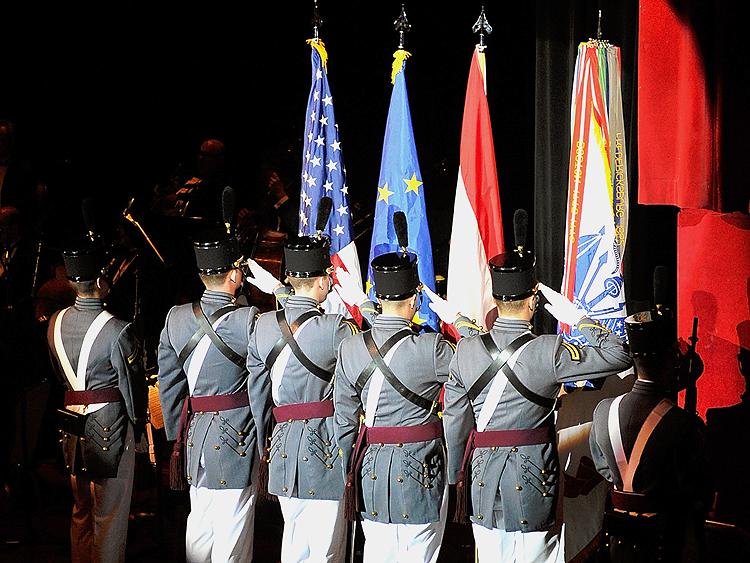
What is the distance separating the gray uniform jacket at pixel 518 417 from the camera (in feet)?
17.5

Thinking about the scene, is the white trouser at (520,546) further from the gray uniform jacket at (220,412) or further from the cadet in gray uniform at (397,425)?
the gray uniform jacket at (220,412)

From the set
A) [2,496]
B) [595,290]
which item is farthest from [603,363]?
[2,496]

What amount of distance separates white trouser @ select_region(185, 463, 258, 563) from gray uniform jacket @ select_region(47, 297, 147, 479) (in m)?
0.62

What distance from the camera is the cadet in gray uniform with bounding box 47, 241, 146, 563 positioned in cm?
658

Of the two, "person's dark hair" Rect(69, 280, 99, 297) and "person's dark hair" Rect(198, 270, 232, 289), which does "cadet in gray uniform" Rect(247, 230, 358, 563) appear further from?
"person's dark hair" Rect(69, 280, 99, 297)

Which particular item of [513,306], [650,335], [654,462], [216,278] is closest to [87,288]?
[216,278]

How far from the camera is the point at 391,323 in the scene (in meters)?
5.76

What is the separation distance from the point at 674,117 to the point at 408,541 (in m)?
2.77

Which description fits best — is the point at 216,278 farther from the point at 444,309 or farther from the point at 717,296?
the point at 717,296

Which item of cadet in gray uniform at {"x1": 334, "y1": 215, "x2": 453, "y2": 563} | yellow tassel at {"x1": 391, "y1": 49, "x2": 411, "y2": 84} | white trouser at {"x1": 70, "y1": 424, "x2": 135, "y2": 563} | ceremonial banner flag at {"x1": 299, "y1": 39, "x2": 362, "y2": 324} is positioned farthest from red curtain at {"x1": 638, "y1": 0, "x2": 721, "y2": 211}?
white trouser at {"x1": 70, "y1": 424, "x2": 135, "y2": 563}

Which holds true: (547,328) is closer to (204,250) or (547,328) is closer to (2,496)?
(204,250)

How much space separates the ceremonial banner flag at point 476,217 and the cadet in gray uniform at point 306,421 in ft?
4.68

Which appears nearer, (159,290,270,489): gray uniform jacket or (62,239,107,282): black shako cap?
(159,290,270,489): gray uniform jacket

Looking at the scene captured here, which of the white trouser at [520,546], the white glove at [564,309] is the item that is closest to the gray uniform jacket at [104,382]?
the white trouser at [520,546]
